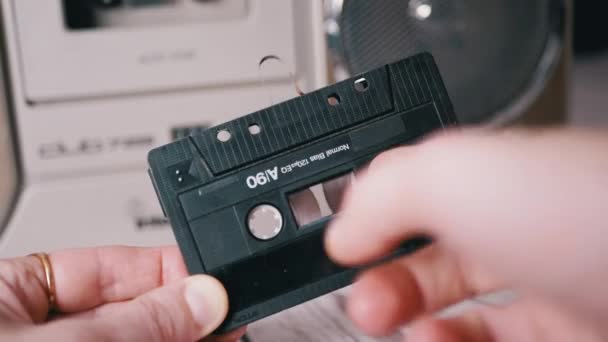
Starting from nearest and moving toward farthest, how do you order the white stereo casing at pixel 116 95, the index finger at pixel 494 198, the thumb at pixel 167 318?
1. the index finger at pixel 494 198
2. the thumb at pixel 167 318
3. the white stereo casing at pixel 116 95

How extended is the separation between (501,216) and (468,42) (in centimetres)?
51

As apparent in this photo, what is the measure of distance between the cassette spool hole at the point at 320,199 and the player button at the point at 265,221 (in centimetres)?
2

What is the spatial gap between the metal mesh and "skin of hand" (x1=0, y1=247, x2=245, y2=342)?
1.03ft

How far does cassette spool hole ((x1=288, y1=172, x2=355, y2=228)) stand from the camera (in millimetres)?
457

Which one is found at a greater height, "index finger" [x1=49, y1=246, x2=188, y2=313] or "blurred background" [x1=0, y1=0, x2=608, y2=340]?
"blurred background" [x1=0, y1=0, x2=608, y2=340]

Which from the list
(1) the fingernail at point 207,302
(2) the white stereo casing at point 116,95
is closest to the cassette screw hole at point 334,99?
(1) the fingernail at point 207,302

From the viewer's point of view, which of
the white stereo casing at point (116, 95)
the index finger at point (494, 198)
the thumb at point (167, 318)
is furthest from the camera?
the white stereo casing at point (116, 95)

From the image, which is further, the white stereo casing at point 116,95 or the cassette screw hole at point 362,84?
the white stereo casing at point 116,95

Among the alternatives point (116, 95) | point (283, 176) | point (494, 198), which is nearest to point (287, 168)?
point (283, 176)

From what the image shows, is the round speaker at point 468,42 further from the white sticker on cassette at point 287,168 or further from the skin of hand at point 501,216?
the skin of hand at point 501,216

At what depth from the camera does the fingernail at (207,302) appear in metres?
0.39

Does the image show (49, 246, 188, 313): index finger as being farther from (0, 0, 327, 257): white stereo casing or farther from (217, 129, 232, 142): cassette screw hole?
(0, 0, 327, 257): white stereo casing

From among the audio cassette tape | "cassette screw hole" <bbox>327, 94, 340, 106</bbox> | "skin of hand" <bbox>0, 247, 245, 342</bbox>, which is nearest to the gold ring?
"skin of hand" <bbox>0, 247, 245, 342</bbox>

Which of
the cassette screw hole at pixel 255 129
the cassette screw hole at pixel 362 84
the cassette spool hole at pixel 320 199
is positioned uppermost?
the cassette screw hole at pixel 362 84
